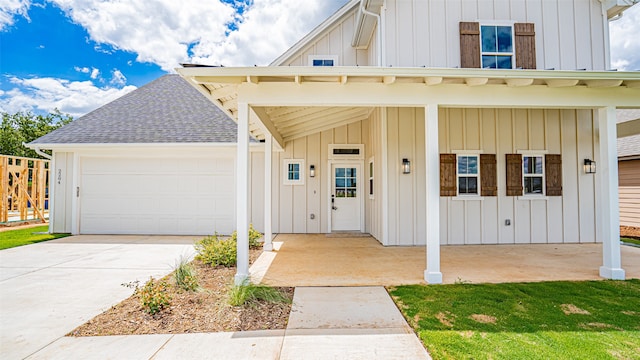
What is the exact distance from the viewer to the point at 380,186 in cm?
719

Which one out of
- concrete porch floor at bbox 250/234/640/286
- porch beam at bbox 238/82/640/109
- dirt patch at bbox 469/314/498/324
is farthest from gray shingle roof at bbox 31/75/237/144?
dirt patch at bbox 469/314/498/324

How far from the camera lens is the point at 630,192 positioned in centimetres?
958

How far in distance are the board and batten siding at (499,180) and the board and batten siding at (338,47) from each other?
2913 mm

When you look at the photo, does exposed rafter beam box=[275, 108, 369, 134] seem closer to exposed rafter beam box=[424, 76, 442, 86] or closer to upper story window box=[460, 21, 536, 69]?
upper story window box=[460, 21, 536, 69]

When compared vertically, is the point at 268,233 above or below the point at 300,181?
below

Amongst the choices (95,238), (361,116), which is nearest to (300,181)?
(361,116)

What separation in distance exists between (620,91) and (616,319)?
3238mm

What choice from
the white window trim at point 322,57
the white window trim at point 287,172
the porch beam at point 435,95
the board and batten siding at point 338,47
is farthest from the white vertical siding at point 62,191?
the porch beam at point 435,95

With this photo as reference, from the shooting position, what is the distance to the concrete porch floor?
4516mm

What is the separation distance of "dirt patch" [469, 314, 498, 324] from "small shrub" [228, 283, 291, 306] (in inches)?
78.1

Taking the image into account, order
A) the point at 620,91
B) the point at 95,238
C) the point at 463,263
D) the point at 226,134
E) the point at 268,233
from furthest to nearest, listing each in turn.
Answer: the point at 226,134 → the point at 95,238 → the point at 268,233 → the point at 463,263 → the point at 620,91

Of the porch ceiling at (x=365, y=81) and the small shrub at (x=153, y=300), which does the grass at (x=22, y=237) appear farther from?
the porch ceiling at (x=365, y=81)

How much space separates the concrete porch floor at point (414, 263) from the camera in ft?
14.8

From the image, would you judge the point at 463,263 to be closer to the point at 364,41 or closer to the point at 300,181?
the point at 300,181
